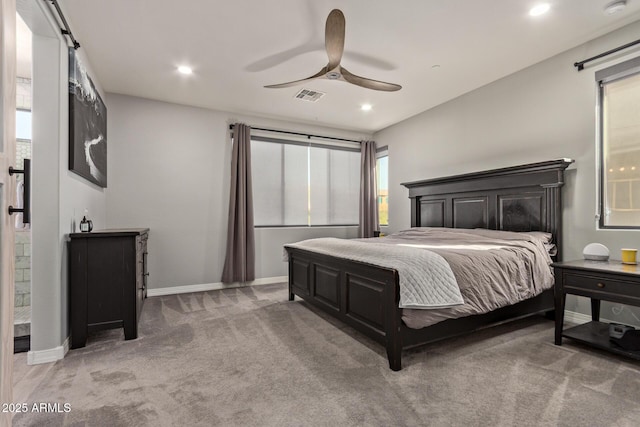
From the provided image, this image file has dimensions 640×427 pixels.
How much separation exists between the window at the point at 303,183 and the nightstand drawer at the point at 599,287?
12.6 ft

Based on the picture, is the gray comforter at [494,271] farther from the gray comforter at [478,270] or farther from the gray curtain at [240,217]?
the gray curtain at [240,217]

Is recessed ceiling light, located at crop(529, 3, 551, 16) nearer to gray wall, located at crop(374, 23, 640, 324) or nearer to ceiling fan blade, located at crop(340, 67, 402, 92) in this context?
gray wall, located at crop(374, 23, 640, 324)

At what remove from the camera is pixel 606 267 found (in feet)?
7.98

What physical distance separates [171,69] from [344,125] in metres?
3.04

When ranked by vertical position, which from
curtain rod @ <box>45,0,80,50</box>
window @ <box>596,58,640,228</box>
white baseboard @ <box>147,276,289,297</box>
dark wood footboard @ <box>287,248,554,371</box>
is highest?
curtain rod @ <box>45,0,80,50</box>

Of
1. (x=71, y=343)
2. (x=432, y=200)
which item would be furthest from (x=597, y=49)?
(x=71, y=343)

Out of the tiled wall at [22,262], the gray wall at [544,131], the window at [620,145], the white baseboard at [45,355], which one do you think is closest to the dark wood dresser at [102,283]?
the white baseboard at [45,355]

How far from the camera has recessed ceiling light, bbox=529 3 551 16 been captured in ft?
8.43

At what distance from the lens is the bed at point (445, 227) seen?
234 cm

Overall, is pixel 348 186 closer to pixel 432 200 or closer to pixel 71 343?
pixel 432 200

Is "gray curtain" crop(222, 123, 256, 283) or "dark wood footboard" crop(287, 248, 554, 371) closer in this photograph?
"dark wood footboard" crop(287, 248, 554, 371)

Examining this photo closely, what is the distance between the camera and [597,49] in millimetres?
3059

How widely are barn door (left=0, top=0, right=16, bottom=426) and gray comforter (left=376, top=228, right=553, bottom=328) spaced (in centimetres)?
204

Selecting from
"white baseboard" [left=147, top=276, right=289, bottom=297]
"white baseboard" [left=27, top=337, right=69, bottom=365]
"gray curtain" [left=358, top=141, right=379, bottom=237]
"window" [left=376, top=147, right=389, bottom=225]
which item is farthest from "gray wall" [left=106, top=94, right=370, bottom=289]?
"window" [left=376, top=147, right=389, bottom=225]
